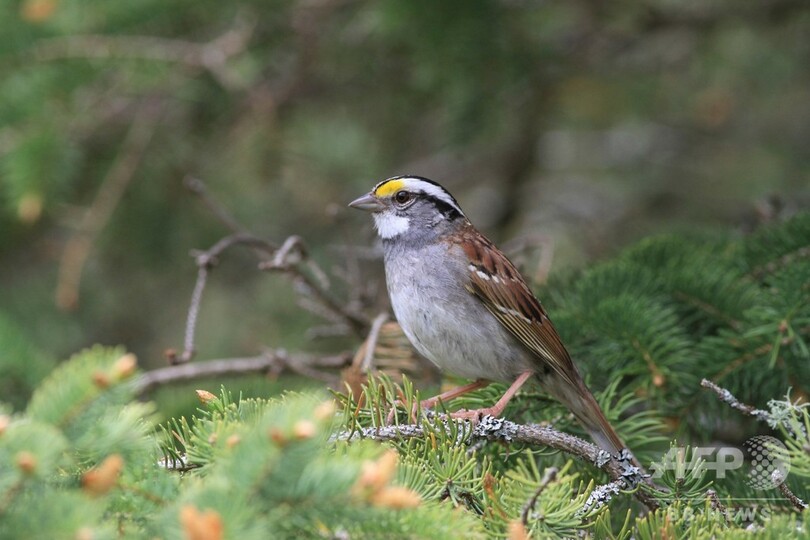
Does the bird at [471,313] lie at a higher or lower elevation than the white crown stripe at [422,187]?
lower

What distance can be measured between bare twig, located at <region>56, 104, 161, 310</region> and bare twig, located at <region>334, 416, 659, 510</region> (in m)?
2.74

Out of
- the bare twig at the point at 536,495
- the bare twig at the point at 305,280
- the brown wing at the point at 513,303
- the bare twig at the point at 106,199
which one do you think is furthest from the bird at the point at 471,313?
the bare twig at the point at 106,199

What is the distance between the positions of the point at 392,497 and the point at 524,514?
0.49 meters

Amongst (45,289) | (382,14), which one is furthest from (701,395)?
(45,289)

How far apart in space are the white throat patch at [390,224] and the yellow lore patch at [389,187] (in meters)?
0.10

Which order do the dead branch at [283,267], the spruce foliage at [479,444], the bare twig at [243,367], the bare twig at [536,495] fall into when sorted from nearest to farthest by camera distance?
the spruce foliage at [479,444] → the bare twig at [536,495] → the dead branch at [283,267] → the bare twig at [243,367]

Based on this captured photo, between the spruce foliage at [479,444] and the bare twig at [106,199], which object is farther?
the bare twig at [106,199]

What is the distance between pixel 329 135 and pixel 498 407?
416cm

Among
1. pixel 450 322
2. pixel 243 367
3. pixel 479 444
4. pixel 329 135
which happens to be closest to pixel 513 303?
pixel 450 322

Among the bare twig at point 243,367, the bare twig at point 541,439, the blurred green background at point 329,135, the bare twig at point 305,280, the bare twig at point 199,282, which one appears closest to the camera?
the bare twig at point 541,439

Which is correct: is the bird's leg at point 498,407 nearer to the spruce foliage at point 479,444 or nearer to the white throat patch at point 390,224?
the spruce foliage at point 479,444

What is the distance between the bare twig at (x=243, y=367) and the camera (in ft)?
12.5

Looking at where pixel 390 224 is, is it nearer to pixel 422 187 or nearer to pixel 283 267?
pixel 422 187

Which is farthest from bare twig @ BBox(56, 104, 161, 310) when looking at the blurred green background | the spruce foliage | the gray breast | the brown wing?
the spruce foliage
